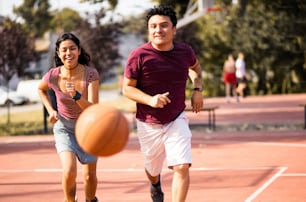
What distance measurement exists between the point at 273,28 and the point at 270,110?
11.2 m

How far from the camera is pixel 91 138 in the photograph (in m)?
6.19

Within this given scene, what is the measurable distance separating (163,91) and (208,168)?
4514mm

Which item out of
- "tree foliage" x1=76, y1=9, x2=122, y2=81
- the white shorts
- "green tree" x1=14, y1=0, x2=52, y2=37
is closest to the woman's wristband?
the white shorts

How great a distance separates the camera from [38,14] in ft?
352

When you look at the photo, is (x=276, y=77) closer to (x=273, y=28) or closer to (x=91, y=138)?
(x=273, y=28)

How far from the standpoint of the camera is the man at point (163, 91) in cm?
667

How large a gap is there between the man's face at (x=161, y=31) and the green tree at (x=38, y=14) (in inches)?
3959

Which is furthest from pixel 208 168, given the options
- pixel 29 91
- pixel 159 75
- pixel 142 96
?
pixel 29 91

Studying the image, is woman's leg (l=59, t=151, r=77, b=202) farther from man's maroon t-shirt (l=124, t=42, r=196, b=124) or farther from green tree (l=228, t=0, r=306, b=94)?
green tree (l=228, t=0, r=306, b=94)

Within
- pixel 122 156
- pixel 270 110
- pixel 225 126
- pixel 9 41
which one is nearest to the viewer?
pixel 122 156

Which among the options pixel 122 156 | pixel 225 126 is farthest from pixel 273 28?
pixel 122 156

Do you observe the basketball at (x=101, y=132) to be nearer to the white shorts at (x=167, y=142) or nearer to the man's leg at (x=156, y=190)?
Answer: the white shorts at (x=167, y=142)

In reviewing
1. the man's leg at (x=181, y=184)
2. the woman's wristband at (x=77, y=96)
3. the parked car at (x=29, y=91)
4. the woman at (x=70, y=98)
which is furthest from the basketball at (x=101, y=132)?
the parked car at (x=29, y=91)

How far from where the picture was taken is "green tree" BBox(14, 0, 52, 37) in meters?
106
